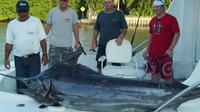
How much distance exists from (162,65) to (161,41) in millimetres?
290

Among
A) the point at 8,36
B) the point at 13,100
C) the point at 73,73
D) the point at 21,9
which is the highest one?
the point at 21,9

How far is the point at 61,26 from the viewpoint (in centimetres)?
482

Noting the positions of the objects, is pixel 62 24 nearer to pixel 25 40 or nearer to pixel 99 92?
pixel 25 40

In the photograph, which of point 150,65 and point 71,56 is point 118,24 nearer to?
point 150,65

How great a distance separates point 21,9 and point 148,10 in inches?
1229

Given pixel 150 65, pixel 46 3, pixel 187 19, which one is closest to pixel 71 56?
pixel 150 65

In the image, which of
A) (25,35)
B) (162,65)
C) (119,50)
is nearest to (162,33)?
(162,65)

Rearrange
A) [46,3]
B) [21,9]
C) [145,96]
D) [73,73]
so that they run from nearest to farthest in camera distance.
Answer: [145,96] < [73,73] < [21,9] < [46,3]

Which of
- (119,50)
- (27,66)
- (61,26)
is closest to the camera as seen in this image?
(27,66)

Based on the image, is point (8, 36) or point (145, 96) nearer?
point (145, 96)

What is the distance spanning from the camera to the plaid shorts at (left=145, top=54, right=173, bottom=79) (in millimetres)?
4145

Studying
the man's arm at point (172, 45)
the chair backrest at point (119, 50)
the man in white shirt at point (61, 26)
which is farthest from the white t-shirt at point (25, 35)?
the man's arm at point (172, 45)

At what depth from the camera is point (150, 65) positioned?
168 inches

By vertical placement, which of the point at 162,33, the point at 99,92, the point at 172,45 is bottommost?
the point at 99,92
